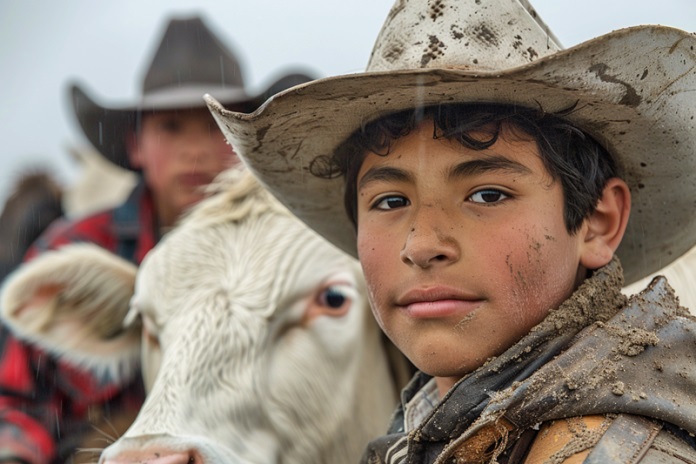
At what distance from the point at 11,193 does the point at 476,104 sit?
3911mm

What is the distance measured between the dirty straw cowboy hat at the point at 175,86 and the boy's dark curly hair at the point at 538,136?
Result: 238 centimetres

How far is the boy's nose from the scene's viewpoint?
1808mm

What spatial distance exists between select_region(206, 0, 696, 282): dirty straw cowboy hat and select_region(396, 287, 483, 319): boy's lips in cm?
38

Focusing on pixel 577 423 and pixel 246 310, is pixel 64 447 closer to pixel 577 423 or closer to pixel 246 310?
pixel 246 310

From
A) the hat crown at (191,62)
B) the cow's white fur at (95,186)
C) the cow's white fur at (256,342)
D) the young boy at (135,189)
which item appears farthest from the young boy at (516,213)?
the cow's white fur at (95,186)

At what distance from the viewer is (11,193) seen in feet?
17.2

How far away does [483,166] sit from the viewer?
73.4 inches

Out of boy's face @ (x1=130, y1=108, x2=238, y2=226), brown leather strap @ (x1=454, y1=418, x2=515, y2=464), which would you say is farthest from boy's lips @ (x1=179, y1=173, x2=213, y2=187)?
brown leather strap @ (x1=454, y1=418, x2=515, y2=464)

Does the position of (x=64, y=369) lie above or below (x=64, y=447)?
above

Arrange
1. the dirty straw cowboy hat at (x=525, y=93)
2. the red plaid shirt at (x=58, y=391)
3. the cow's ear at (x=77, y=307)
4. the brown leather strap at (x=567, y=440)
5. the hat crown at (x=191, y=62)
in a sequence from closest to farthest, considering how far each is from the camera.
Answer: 1. the brown leather strap at (x=567, y=440)
2. the dirty straw cowboy hat at (x=525, y=93)
3. the cow's ear at (x=77, y=307)
4. the red plaid shirt at (x=58, y=391)
5. the hat crown at (x=191, y=62)

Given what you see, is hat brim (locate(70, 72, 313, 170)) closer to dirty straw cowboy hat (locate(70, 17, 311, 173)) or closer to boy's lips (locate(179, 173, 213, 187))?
dirty straw cowboy hat (locate(70, 17, 311, 173))

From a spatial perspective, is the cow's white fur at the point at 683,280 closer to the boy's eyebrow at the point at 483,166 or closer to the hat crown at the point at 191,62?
the boy's eyebrow at the point at 483,166

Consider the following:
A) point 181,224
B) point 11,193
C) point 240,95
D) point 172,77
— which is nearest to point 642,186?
point 181,224

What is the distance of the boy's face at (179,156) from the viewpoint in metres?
4.10
